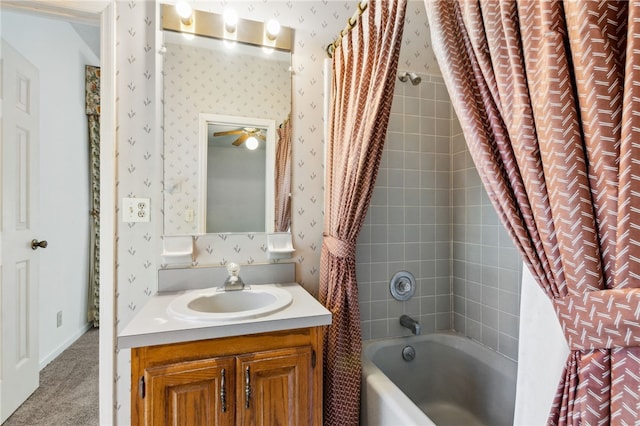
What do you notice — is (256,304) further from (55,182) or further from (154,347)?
(55,182)

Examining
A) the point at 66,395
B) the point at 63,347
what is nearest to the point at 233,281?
the point at 66,395

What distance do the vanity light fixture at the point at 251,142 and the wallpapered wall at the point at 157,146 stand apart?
21 cm

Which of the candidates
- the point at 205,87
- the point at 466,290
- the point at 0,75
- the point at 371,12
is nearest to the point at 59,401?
the point at 0,75

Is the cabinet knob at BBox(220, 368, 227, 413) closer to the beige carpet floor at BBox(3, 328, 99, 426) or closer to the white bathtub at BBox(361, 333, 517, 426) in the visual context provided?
the white bathtub at BBox(361, 333, 517, 426)

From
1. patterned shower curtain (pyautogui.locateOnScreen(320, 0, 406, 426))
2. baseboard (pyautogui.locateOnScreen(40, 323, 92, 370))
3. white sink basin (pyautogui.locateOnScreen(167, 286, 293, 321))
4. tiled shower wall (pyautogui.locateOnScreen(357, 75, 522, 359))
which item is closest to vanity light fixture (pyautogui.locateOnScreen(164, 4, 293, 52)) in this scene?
patterned shower curtain (pyautogui.locateOnScreen(320, 0, 406, 426))

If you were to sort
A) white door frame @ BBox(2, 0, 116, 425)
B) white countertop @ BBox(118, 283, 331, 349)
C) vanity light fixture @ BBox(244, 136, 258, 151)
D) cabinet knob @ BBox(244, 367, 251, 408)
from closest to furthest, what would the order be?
white countertop @ BBox(118, 283, 331, 349) < cabinet knob @ BBox(244, 367, 251, 408) < white door frame @ BBox(2, 0, 116, 425) < vanity light fixture @ BBox(244, 136, 258, 151)

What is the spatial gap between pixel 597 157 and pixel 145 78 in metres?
1.68

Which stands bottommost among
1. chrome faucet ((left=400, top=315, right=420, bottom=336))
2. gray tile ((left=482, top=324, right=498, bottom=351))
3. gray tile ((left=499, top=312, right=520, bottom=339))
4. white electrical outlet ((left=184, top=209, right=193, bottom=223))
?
gray tile ((left=482, top=324, right=498, bottom=351))

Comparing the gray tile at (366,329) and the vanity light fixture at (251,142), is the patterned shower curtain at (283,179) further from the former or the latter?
the gray tile at (366,329)

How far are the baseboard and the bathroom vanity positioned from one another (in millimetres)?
1898

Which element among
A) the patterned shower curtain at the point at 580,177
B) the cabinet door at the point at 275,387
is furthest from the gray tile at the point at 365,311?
the patterned shower curtain at the point at 580,177

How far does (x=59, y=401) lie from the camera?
193cm

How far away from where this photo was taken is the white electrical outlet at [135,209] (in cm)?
144

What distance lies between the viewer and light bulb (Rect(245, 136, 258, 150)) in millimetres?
1613
